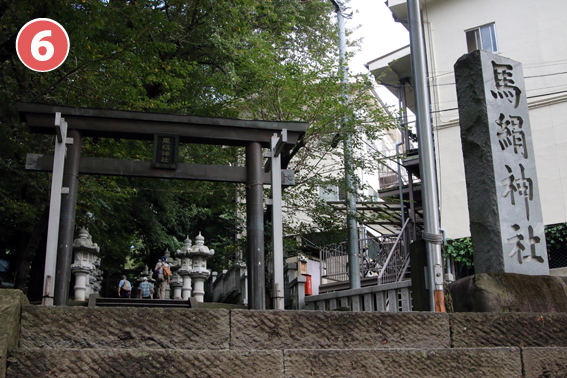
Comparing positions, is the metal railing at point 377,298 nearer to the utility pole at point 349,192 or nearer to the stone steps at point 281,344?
the utility pole at point 349,192

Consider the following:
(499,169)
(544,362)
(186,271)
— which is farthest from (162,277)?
(544,362)

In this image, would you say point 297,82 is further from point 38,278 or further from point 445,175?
point 38,278

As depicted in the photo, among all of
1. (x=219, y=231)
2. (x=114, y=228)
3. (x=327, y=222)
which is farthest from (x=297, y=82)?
(x=219, y=231)

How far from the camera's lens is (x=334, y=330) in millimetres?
5086

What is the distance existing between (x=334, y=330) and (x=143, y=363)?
1725mm

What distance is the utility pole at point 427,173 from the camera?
22.9 ft

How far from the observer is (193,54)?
60.7 feet

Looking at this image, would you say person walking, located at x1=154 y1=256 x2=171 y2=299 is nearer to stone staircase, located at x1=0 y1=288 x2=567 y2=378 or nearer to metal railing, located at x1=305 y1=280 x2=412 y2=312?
metal railing, located at x1=305 y1=280 x2=412 y2=312

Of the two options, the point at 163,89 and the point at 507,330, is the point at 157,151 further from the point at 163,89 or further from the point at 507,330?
the point at 163,89

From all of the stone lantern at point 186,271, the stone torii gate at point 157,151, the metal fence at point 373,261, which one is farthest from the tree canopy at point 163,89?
the metal fence at point 373,261

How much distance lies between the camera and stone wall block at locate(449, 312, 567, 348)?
5.49 meters

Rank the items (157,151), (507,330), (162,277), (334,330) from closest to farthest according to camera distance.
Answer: (334,330)
(507,330)
(157,151)
(162,277)

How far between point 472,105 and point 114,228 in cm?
1552

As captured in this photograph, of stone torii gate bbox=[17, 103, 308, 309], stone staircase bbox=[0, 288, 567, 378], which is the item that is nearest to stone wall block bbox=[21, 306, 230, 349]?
stone staircase bbox=[0, 288, 567, 378]
